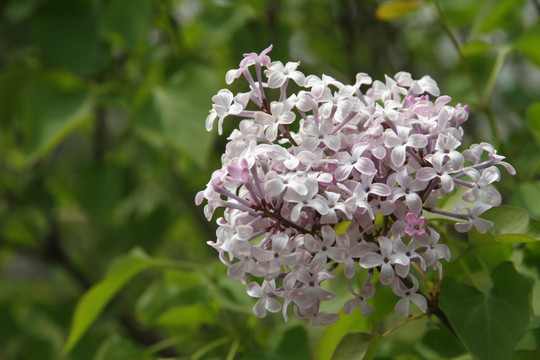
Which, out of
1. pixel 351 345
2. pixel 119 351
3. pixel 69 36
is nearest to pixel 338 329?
pixel 351 345

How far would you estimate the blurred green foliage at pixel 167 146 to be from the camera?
109 cm

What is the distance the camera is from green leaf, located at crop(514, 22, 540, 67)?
119cm

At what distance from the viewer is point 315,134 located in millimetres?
694

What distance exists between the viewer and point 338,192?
26.2 inches

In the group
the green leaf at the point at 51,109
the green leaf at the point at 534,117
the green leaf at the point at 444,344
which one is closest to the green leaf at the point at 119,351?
the green leaf at the point at 51,109

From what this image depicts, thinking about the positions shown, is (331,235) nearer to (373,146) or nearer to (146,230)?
(373,146)

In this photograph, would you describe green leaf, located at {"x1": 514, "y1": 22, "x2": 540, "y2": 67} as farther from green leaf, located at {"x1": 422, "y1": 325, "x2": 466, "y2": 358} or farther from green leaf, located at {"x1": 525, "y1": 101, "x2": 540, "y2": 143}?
green leaf, located at {"x1": 422, "y1": 325, "x2": 466, "y2": 358}

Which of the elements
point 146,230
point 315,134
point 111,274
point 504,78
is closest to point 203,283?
point 111,274

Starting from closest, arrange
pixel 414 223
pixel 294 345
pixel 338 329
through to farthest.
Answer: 1. pixel 414 223
2. pixel 338 329
3. pixel 294 345

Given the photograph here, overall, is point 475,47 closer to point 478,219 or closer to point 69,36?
point 478,219

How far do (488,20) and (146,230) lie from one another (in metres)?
1.09

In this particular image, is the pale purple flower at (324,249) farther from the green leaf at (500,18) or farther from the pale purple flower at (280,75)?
the green leaf at (500,18)

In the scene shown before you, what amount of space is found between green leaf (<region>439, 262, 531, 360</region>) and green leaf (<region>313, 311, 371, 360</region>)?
133 mm

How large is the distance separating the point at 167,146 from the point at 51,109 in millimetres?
358
